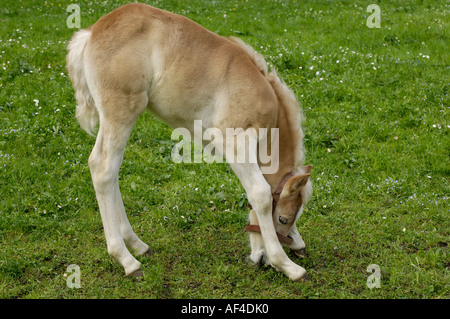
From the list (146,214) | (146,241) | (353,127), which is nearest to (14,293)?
(146,241)

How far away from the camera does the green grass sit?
179 inches

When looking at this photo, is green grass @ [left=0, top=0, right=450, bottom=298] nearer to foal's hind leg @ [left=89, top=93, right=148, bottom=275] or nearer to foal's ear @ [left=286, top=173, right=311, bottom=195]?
foal's hind leg @ [left=89, top=93, right=148, bottom=275]

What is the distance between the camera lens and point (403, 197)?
19.2 feet

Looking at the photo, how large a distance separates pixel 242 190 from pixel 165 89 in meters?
2.01

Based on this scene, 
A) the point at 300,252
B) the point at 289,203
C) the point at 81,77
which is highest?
the point at 81,77

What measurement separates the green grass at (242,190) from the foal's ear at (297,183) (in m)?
0.76

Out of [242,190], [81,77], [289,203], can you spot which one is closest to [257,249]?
[289,203]

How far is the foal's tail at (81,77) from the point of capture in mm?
4516

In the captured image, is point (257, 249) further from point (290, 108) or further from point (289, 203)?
point (290, 108)

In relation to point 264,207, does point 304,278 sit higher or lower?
lower

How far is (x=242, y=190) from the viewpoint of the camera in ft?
19.7

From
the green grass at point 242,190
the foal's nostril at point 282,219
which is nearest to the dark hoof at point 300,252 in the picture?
the green grass at point 242,190

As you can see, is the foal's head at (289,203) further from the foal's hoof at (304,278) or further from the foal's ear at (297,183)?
the foal's hoof at (304,278)
